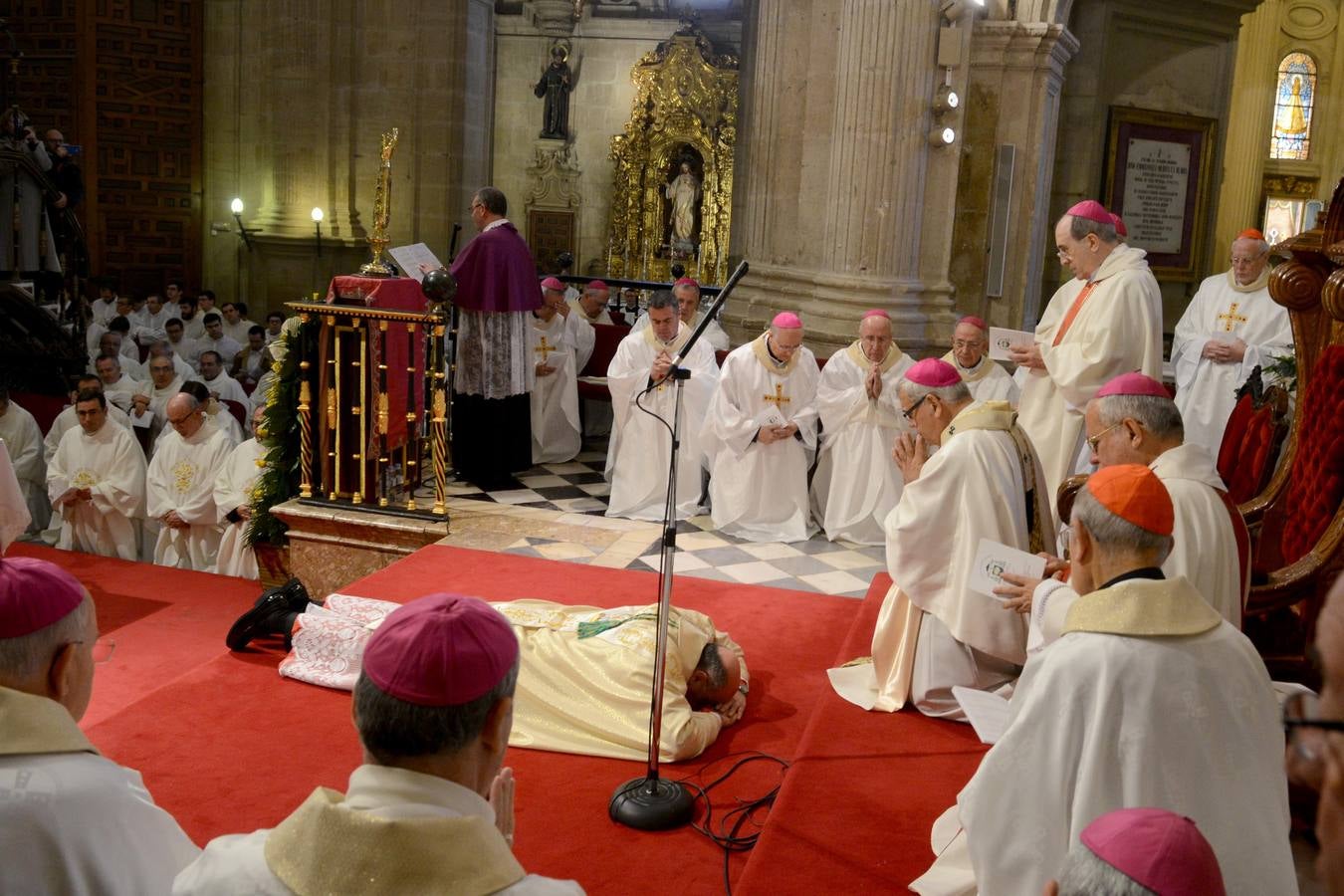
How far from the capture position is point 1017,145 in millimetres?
10039

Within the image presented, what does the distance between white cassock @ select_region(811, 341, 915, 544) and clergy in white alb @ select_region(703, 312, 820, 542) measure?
136 mm

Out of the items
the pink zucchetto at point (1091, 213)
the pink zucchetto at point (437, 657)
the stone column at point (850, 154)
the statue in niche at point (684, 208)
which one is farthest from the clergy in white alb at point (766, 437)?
the statue in niche at point (684, 208)

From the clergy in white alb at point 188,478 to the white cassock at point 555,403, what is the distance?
2377 millimetres

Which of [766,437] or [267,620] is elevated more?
[766,437]

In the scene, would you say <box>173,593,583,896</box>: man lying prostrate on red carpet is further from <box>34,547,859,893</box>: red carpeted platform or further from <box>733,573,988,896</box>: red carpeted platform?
<box>34,547,859,893</box>: red carpeted platform

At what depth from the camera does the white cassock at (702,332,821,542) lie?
7965 mm

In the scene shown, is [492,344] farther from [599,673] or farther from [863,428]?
[599,673]

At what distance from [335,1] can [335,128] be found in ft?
4.76

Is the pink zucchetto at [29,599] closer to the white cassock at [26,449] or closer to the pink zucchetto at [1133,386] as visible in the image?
the pink zucchetto at [1133,386]

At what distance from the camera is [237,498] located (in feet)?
26.3

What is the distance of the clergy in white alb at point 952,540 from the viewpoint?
4449 millimetres

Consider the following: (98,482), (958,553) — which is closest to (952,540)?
(958,553)

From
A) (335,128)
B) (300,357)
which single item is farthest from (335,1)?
(300,357)

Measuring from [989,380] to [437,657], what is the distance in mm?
6517
